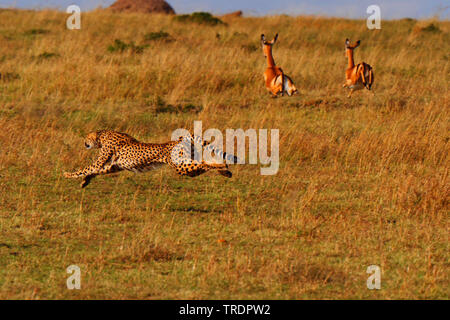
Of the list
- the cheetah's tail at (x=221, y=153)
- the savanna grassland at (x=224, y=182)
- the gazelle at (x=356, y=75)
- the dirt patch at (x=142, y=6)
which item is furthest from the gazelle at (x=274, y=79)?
the dirt patch at (x=142, y=6)

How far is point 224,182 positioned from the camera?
7.96m

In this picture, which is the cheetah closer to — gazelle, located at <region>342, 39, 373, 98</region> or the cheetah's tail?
the cheetah's tail

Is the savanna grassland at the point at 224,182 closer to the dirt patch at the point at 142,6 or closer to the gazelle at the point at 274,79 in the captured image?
the gazelle at the point at 274,79

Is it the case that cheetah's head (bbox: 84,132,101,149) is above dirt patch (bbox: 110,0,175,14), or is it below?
below

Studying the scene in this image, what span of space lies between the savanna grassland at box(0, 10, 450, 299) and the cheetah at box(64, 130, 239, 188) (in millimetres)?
358

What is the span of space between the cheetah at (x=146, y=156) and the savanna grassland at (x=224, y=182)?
358 mm

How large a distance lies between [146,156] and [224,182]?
145cm

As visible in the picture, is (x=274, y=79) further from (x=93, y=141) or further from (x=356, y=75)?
(x=93, y=141)

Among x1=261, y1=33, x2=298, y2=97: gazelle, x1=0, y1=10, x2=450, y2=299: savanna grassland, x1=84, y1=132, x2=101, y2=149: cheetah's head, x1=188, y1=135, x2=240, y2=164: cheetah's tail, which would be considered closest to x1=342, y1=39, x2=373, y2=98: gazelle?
x1=0, y1=10, x2=450, y2=299: savanna grassland

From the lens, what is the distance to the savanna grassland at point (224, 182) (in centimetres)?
511

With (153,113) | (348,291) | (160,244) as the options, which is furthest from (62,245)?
(153,113)

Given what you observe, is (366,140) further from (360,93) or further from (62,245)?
(62,245)

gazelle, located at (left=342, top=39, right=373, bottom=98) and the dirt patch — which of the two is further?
the dirt patch

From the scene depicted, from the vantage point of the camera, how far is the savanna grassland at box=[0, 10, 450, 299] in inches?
201
